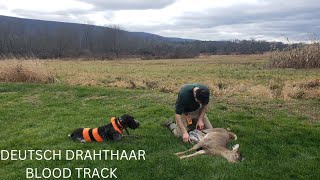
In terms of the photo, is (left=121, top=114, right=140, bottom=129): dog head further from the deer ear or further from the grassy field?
the deer ear

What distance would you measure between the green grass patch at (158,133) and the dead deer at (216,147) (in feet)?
0.61

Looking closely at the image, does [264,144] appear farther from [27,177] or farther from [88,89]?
Answer: [88,89]

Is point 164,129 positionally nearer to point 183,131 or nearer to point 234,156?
point 183,131

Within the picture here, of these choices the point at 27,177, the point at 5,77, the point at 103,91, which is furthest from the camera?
the point at 5,77

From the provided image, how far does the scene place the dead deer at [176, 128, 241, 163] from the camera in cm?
748

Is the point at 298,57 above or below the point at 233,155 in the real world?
above

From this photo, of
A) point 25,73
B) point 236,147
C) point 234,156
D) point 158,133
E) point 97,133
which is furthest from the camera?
point 25,73

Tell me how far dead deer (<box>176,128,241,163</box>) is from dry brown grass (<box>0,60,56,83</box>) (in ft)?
44.2

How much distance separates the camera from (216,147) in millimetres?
Result: 7789

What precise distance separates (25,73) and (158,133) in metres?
12.7

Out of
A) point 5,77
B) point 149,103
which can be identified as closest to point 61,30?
point 5,77

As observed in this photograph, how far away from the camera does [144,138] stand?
8.75 meters

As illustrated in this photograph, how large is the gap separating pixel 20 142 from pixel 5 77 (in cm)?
1265

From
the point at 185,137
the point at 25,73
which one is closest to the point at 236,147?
the point at 185,137
